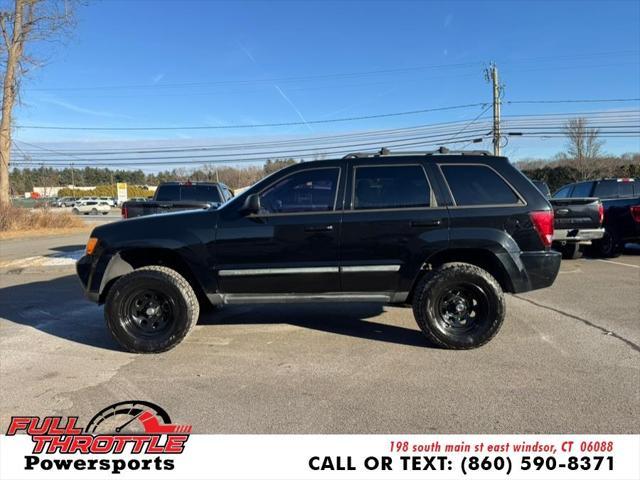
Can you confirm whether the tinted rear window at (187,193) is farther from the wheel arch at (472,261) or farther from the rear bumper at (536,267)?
the rear bumper at (536,267)

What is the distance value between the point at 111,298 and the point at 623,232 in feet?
36.5

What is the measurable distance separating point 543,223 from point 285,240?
8.65 ft

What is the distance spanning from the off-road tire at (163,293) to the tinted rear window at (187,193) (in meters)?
6.39

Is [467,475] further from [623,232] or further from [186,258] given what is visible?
[623,232]

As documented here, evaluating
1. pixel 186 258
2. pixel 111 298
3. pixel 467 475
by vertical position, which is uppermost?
pixel 186 258

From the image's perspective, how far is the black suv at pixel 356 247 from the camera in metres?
4.77

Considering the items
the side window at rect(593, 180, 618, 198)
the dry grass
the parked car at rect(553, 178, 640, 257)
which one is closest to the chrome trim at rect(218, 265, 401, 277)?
the parked car at rect(553, 178, 640, 257)

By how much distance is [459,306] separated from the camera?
15.9ft

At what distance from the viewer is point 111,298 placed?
4.86 meters

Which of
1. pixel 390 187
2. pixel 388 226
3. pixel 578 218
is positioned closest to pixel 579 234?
pixel 578 218

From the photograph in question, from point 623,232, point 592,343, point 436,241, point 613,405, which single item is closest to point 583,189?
point 623,232

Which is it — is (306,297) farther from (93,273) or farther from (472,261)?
(93,273)

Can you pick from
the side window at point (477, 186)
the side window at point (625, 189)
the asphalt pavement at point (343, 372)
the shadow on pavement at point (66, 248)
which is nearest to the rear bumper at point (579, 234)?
the side window at point (625, 189)

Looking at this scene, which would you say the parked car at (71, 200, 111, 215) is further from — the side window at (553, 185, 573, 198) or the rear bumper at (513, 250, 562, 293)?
the rear bumper at (513, 250, 562, 293)
